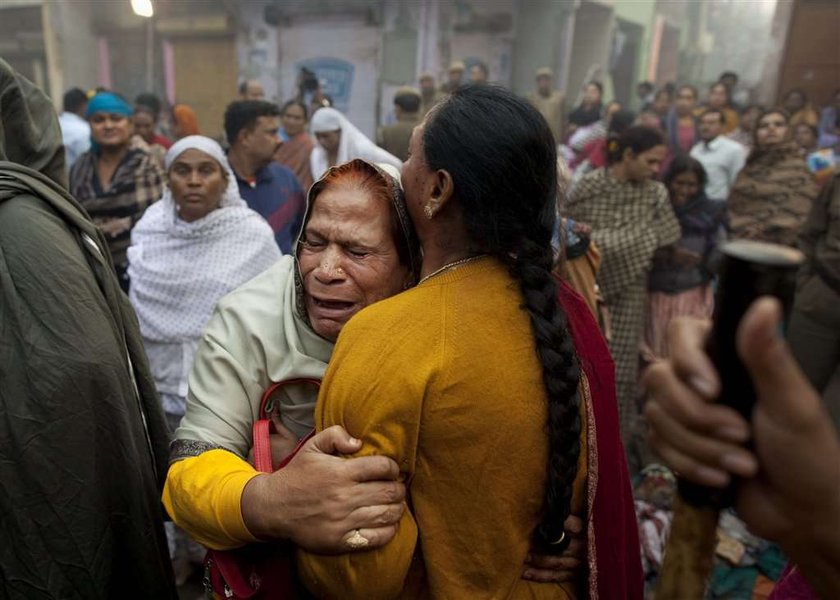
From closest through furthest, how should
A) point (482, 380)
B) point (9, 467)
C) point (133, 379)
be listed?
point (482, 380) → point (9, 467) → point (133, 379)

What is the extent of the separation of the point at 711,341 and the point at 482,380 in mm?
464

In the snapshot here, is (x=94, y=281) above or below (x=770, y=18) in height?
below

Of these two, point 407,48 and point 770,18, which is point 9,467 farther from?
point 770,18

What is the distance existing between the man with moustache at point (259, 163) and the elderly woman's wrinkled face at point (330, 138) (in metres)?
1.04

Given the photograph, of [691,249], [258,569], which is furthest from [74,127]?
[258,569]

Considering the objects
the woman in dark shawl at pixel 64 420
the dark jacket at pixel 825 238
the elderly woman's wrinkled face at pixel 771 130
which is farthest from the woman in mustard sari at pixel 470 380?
the elderly woman's wrinkled face at pixel 771 130

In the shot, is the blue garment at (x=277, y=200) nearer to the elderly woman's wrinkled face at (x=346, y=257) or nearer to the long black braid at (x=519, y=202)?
the elderly woman's wrinkled face at (x=346, y=257)

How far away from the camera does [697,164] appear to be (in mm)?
4480

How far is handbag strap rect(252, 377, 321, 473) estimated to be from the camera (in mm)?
1395

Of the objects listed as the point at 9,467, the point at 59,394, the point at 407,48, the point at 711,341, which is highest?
the point at 407,48

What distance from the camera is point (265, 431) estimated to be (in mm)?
1432

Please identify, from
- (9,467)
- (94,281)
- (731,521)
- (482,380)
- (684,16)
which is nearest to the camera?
(482,380)

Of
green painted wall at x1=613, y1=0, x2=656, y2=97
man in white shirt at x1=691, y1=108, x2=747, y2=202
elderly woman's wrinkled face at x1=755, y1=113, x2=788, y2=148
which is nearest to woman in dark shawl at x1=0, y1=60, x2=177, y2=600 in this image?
man in white shirt at x1=691, y1=108, x2=747, y2=202

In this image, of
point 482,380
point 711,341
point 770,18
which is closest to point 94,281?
point 482,380
